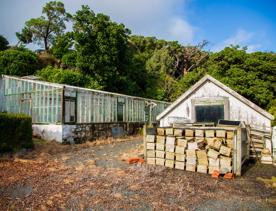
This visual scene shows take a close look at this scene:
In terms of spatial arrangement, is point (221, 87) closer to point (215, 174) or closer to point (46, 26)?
point (215, 174)

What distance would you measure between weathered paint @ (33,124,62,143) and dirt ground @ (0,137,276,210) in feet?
22.3

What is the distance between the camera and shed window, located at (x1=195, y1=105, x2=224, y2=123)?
1441 centimetres

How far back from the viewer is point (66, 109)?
1855 cm

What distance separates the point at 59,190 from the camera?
7.51m

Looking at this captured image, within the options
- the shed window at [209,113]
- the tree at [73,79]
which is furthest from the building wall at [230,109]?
the tree at [73,79]

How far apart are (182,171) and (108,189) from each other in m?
3.30

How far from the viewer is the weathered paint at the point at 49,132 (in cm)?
1816

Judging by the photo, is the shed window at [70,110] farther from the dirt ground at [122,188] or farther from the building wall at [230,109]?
the dirt ground at [122,188]

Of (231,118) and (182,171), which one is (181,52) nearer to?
(231,118)

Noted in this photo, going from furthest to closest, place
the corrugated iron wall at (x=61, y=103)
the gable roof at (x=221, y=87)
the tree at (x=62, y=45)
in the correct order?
the tree at (x=62, y=45)
the corrugated iron wall at (x=61, y=103)
the gable roof at (x=221, y=87)

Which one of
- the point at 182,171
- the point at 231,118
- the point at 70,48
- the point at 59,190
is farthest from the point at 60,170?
the point at 70,48

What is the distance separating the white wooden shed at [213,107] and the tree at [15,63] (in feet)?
82.4

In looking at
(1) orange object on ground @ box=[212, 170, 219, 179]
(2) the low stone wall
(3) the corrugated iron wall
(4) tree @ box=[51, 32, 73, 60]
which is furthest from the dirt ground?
(4) tree @ box=[51, 32, 73, 60]

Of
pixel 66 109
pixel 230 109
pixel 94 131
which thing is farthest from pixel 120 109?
pixel 230 109
